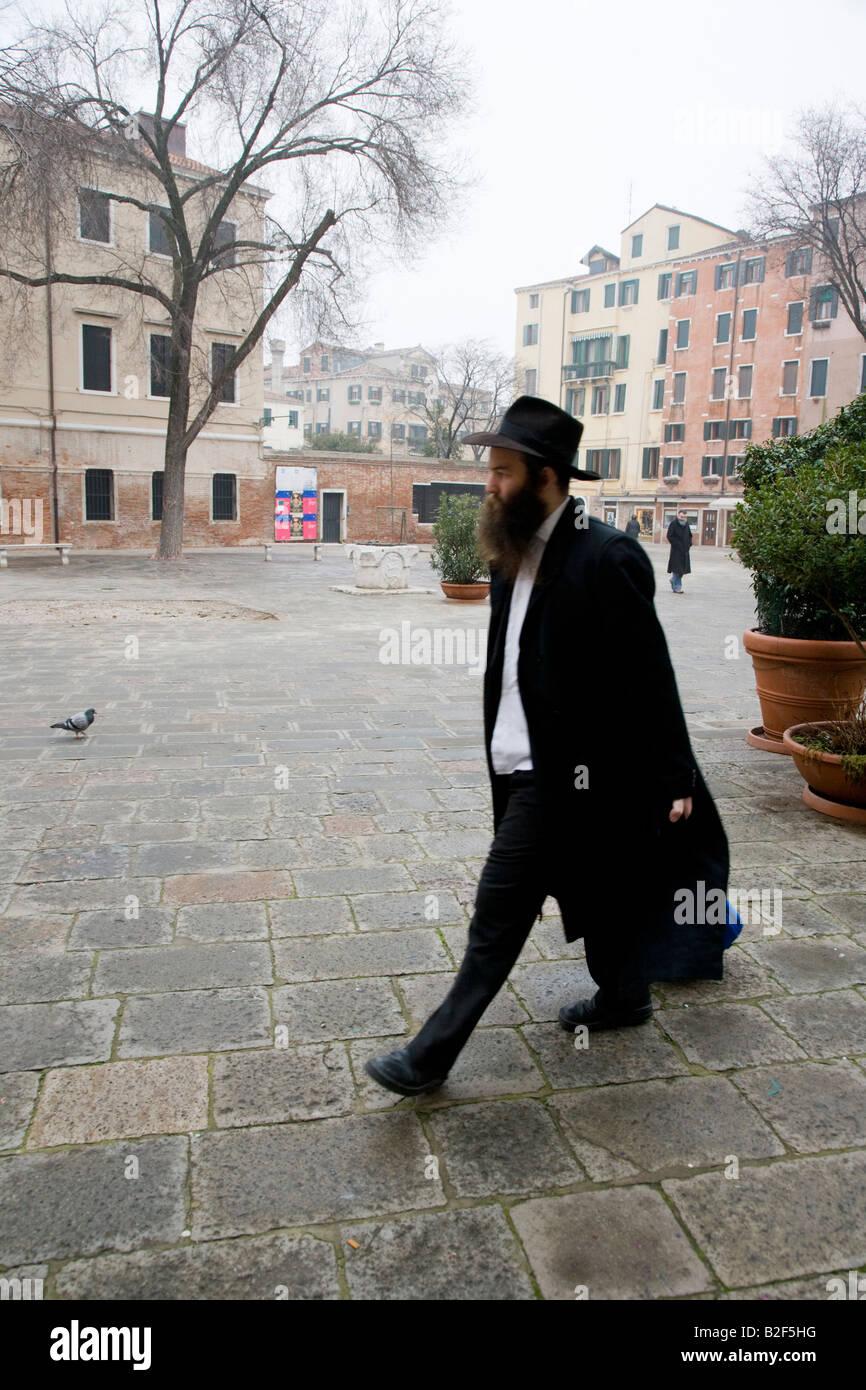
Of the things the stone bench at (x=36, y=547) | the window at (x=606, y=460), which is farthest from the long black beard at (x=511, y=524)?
the window at (x=606, y=460)

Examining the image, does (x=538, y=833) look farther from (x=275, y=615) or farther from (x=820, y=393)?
(x=820, y=393)

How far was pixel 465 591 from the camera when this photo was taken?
15.6 meters

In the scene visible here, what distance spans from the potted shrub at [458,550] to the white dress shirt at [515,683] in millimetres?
12533

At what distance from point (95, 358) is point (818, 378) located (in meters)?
30.1

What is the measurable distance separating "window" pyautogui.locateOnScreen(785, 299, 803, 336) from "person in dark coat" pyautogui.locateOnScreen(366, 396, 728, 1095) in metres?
47.2

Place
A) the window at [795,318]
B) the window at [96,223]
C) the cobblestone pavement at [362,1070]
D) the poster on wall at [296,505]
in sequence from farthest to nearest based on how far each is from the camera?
the window at [795,318] < the poster on wall at [296,505] < the window at [96,223] < the cobblestone pavement at [362,1070]

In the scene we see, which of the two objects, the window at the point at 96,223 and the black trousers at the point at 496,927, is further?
the window at the point at 96,223

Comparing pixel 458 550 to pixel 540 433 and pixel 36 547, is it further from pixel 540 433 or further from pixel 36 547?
pixel 540 433

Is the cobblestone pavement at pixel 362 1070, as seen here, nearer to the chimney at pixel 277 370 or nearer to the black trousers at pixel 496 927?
the black trousers at pixel 496 927

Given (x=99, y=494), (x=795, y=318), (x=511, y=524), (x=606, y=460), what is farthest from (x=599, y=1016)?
(x=606, y=460)

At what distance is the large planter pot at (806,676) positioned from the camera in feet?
18.6

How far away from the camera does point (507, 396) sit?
194 ft

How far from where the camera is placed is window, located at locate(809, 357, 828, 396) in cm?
4312
